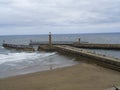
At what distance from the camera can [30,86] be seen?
12.8 metres

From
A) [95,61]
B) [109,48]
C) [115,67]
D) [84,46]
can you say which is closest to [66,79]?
[115,67]

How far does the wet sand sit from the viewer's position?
40.3 ft

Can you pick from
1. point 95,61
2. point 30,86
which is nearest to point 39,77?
point 30,86

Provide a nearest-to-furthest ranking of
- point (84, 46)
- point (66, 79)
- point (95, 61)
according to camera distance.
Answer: point (66, 79), point (95, 61), point (84, 46)

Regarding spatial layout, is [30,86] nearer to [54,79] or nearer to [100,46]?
[54,79]

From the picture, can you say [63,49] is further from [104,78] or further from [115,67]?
[104,78]

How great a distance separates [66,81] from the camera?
1351 centimetres

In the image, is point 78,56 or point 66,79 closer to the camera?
point 66,79

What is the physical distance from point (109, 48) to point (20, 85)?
30725 millimetres

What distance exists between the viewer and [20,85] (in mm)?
13188

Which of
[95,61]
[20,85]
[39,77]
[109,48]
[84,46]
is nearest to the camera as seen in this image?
[20,85]

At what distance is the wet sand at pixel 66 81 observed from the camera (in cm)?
1230

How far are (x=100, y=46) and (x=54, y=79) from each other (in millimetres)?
30217

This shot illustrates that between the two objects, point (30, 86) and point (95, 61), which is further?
point (95, 61)
